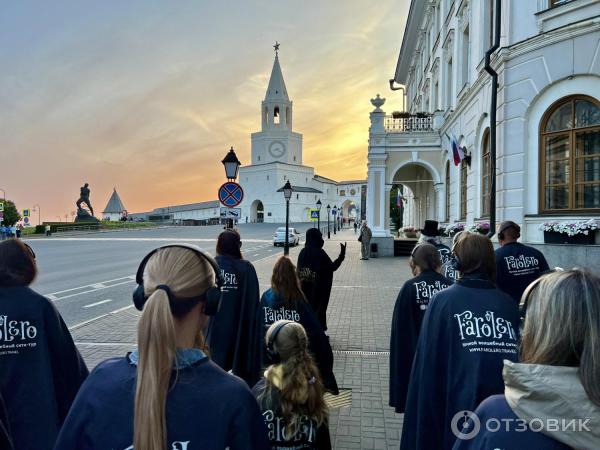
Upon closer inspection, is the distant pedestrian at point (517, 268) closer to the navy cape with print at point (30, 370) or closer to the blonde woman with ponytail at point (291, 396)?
the blonde woman with ponytail at point (291, 396)

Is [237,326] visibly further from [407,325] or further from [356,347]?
[356,347]

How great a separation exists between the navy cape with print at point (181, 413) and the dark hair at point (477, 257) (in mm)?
1863

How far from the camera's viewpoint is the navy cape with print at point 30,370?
2867mm

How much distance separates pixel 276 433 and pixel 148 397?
1281 mm

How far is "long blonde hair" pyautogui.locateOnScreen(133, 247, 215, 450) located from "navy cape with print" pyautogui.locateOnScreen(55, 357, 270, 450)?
6 cm

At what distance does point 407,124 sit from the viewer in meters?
24.8

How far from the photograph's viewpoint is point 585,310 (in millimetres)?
1343

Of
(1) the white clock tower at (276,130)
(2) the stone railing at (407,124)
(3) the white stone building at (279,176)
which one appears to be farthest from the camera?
(1) the white clock tower at (276,130)

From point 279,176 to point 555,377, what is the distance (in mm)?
110177

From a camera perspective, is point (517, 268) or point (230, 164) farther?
point (230, 164)

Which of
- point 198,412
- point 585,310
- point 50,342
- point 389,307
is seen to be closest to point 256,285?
point 50,342

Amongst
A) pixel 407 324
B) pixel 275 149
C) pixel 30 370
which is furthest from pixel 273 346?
pixel 275 149

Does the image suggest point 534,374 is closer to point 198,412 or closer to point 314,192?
point 198,412

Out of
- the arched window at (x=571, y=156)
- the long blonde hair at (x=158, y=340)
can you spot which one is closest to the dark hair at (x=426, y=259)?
the long blonde hair at (x=158, y=340)
